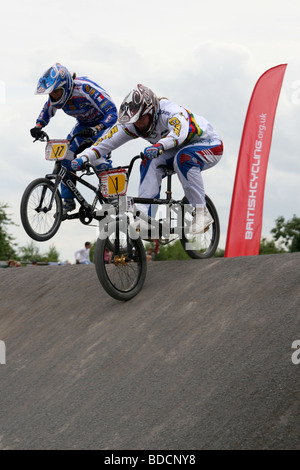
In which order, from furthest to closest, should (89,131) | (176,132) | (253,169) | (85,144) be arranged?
(253,169), (85,144), (89,131), (176,132)

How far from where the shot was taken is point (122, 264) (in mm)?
6754

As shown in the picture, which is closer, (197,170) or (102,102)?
(197,170)

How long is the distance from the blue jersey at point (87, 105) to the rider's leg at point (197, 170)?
5.12 ft

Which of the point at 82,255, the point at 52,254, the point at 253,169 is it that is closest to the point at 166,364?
the point at 253,169

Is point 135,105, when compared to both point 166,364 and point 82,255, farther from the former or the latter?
point 82,255

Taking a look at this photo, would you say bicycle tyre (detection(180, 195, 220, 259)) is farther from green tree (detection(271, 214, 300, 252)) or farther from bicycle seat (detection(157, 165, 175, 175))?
green tree (detection(271, 214, 300, 252))

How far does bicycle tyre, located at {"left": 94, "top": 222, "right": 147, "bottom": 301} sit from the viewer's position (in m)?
6.42

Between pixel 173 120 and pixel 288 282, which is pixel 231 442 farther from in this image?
pixel 173 120

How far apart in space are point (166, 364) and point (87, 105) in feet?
14.7

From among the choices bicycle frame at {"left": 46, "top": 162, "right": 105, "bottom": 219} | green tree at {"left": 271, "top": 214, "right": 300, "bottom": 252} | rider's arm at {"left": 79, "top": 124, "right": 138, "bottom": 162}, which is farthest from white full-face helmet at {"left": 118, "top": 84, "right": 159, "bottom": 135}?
green tree at {"left": 271, "top": 214, "right": 300, "bottom": 252}

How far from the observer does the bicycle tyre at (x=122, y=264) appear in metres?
6.42

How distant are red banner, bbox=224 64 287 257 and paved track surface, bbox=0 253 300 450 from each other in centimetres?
583

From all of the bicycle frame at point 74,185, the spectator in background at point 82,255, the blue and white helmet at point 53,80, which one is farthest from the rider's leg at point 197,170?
the spectator in background at point 82,255
